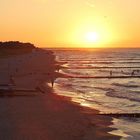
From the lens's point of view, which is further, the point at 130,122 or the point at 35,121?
the point at 130,122

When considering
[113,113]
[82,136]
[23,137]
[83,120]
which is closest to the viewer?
[23,137]

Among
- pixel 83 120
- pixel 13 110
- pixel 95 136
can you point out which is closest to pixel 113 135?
pixel 95 136

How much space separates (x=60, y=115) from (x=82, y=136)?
14.7 feet

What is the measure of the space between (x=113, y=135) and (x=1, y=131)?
5004 mm

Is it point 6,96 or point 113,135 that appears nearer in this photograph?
point 113,135

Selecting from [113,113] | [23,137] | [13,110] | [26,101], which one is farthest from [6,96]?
[23,137]

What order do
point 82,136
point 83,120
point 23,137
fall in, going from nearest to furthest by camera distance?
point 23,137 < point 82,136 < point 83,120

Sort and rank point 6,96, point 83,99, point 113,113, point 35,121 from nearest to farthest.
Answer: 1. point 35,121
2. point 113,113
3. point 6,96
4. point 83,99

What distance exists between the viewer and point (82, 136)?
16.3 meters

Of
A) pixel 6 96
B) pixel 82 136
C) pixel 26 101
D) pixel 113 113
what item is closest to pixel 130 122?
pixel 113 113

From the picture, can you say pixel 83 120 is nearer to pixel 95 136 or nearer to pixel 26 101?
pixel 95 136

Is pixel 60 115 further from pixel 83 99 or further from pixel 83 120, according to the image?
pixel 83 99

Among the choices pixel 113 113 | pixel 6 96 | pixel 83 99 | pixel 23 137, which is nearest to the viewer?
pixel 23 137

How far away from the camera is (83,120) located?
19.8m
